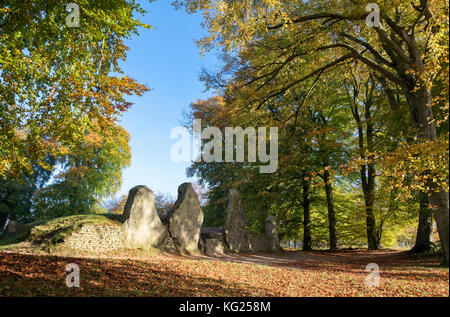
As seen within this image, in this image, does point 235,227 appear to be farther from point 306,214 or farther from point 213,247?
point 306,214

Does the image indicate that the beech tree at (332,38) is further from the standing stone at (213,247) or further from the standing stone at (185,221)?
the standing stone at (213,247)

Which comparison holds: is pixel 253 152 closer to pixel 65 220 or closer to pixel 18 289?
pixel 65 220

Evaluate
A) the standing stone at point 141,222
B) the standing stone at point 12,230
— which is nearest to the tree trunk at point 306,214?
the standing stone at point 141,222

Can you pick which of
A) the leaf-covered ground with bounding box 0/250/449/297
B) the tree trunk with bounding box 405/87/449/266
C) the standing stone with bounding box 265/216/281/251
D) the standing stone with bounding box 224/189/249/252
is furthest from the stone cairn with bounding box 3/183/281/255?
the tree trunk with bounding box 405/87/449/266

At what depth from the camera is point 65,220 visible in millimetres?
11188

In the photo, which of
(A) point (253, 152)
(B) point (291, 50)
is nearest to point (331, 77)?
(B) point (291, 50)

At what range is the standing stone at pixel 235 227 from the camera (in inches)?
587

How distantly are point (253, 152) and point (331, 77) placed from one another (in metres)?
6.59

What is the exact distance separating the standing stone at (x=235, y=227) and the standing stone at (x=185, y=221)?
1.98 m

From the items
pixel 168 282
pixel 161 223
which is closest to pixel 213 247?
pixel 161 223

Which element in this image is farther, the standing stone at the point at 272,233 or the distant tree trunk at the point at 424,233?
the standing stone at the point at 272,233

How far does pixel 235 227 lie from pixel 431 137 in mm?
10403

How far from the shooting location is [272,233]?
1769 cm
